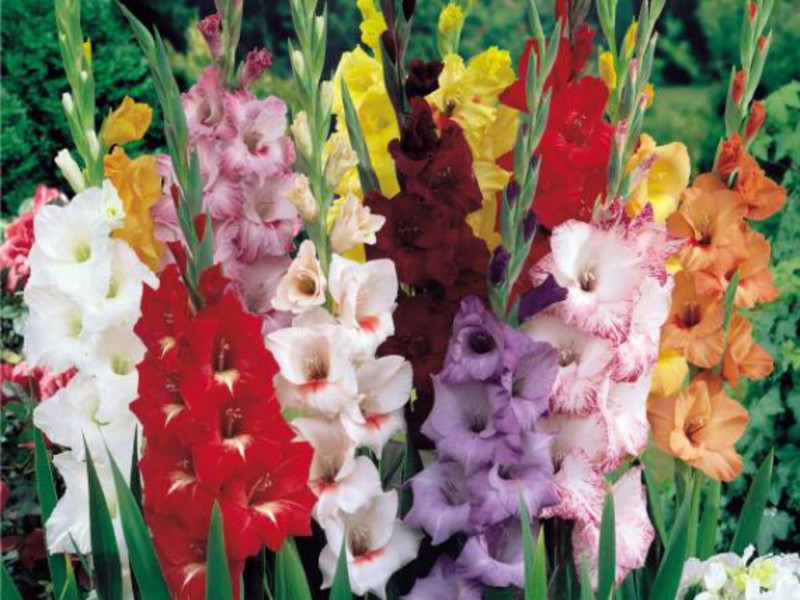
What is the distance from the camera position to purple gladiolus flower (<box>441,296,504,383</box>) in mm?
2160

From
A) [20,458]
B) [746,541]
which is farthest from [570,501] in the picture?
[20,458]

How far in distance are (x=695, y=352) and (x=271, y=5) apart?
5548 mm

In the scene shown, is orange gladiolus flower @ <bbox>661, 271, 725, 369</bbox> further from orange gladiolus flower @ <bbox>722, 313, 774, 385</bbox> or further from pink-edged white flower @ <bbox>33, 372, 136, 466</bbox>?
pink-edged white flower @ <bbox>33, 372, 136, 466</bbox>

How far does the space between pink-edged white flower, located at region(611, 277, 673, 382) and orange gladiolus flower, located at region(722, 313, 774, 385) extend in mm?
485

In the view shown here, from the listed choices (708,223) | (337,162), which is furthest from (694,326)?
(337,162)

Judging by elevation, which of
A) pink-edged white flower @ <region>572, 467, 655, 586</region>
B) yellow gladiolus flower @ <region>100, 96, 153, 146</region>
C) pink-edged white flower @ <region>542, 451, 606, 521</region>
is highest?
yellow gladiolus flower @ <region>100, 96, 153, 146</region>

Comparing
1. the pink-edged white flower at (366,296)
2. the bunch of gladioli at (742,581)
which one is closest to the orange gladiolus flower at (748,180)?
the bunch of gladioli at (742,581)

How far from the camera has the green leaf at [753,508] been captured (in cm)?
286

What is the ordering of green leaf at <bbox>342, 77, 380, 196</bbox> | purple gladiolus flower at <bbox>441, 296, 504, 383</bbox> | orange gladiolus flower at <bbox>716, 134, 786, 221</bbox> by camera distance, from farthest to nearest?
orange gladiolus flower at <bbox>716, 134, 786, 221</bbox>, green leaf at <bbox>342, 77, 380, 196</bbox>, purple gladiolus flower at <bbox>441, 296, 504, 383</bbox>

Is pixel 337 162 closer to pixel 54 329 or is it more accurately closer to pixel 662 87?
pixel 54 329

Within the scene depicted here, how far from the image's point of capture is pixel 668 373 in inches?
104

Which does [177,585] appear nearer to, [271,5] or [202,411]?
[202,411]

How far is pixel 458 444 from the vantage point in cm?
219

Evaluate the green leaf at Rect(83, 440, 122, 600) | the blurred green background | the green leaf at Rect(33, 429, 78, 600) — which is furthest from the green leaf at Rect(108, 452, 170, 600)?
the blurred green background
